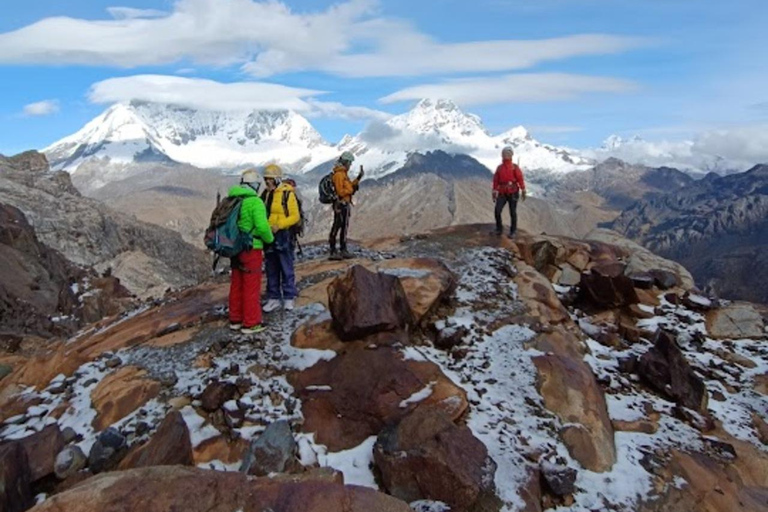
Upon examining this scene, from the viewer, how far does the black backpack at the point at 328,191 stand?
19047 mm

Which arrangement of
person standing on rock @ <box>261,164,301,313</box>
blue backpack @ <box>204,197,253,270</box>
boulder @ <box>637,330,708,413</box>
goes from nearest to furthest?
blue backpack @ <box>204,197,253,270</box> < boulder @ <box>637,330,708,413</box> < person standing on rock @ <box>261,164,301,313</box>

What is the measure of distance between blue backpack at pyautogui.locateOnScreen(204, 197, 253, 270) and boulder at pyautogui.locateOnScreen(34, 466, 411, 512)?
290 inches

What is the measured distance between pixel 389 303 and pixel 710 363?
36.1 ft

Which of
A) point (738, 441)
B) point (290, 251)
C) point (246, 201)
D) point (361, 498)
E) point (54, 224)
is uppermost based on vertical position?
point (246, 201)

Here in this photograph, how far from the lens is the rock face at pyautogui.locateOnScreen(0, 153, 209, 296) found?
276 ft

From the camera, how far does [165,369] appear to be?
13008 millimetres

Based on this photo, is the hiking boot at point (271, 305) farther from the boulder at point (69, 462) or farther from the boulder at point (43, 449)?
the boulder at point (69, 462)

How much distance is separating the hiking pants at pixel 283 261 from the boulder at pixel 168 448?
5.92m

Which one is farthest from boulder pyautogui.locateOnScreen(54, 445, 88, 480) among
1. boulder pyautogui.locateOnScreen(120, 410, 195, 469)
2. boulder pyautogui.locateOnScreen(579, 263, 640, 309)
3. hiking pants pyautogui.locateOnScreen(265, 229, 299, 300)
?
boulder pyautogui.locateOnScreen(579, 263, 640, 309)

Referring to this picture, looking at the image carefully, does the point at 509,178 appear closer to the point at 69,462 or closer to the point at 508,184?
the point at 508,184

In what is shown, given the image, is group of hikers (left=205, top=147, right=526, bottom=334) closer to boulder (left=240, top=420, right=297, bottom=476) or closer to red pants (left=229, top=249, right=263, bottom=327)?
red pants (left=229, top=249, right=263, bottom=327)

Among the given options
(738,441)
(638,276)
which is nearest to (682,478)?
(738,441)

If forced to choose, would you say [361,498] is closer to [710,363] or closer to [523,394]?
[523,394]

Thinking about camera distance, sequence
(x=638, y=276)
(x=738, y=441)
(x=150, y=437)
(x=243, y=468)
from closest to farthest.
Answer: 1. (x=243, y=468)
2. (x=150, y=437)
3. (x=738, y=441)
4. (x=638, y=276)
